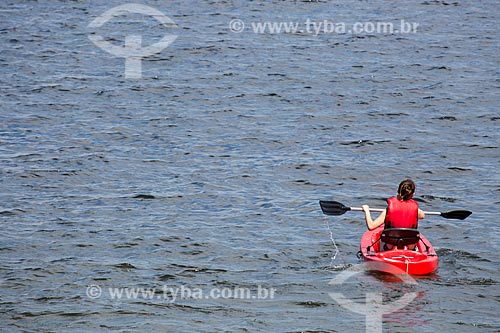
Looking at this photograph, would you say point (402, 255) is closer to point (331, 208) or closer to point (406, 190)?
point (406, 190)

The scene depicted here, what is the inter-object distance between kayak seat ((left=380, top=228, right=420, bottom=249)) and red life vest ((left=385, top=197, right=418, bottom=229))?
197mm

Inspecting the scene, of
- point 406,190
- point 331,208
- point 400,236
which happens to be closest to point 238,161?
point 331,208

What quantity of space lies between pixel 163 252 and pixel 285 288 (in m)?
2.10

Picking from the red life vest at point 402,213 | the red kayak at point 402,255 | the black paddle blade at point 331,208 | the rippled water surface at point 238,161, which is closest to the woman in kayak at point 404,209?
the red life vest at point 402,213

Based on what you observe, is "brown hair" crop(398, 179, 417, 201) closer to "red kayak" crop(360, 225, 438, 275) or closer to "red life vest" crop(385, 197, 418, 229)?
"red life vest" crop(385, 197, 418, 229)

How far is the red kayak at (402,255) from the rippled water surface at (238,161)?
0.22 metres

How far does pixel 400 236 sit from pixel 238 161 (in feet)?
19.2

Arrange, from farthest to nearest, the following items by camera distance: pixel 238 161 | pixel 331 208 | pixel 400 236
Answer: pixel 238 161
pixel 331 208
pixel 400 236

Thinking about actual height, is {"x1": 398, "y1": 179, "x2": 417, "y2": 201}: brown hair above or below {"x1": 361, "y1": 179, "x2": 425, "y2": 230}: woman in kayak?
above

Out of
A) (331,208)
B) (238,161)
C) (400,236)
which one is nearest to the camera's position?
(400,236)

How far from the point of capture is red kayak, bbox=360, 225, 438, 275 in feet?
37.1

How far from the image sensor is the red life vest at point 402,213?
37.5ft

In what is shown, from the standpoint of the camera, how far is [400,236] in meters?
11.4

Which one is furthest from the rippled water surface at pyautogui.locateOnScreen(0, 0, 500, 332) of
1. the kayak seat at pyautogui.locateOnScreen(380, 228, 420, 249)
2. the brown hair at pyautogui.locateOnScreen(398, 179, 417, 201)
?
the brown hair at pyautogui.locateOnScreen(398, 179, 417, 201)
